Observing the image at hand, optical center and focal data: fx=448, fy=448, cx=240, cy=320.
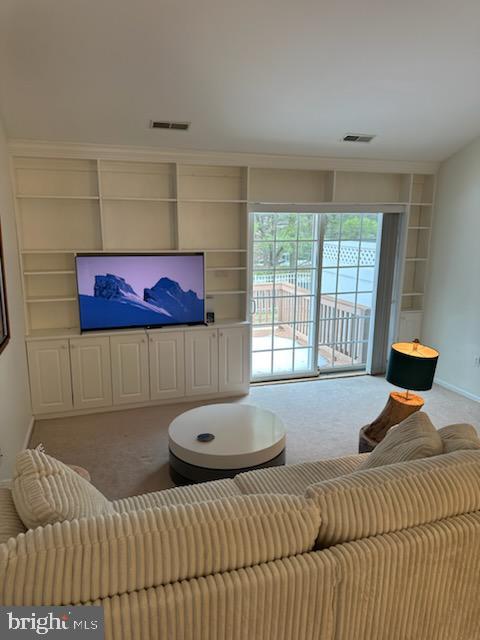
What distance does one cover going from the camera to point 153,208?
4539mm

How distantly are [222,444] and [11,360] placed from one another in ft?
5.61

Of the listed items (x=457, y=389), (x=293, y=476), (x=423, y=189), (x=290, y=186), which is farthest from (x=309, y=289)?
(x=293, y=476)

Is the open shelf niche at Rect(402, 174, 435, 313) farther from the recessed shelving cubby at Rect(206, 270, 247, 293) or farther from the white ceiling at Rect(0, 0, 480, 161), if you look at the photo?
the recessed shelving cubby at Rect(206, 270, 247, 293)

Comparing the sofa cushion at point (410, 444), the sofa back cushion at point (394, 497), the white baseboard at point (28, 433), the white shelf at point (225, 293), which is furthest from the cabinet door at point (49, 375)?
the sofa back cushion at point (394, 497)

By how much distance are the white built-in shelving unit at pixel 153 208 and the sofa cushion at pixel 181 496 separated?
8.21 ft

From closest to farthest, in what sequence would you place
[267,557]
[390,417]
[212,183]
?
1. [267,557]
2. [390,417]
3. [212,183]

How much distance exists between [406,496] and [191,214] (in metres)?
3.75

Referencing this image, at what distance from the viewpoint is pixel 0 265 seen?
120 inches

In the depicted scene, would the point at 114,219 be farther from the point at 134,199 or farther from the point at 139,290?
the point at 139,290

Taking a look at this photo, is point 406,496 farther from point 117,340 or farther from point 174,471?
point 117,340

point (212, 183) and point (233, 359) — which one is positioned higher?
point (212, 183)

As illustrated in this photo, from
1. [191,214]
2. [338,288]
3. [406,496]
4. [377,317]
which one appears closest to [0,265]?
[191,214]

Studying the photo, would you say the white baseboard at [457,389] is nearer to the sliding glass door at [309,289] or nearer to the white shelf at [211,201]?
the sliding glass door at [309,289]

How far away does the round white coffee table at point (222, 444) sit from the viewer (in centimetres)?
281
